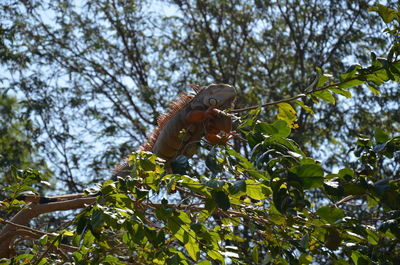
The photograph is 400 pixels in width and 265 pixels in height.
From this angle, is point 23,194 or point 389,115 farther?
point 389,115

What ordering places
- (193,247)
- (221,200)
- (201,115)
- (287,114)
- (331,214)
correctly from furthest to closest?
(201,115) < (287,114) < (193,247) < (221,200) < (331,214)

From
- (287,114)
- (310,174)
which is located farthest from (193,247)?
(287,114)

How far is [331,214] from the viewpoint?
2516mm

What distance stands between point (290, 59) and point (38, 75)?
13.4 feet

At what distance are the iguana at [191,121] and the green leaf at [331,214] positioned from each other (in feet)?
4.75

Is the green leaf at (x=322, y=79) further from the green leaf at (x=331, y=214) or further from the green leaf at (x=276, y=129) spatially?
the green leaf at (x=331, y=214)

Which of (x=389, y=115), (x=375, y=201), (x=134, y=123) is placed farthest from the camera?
(x=134, y=123)

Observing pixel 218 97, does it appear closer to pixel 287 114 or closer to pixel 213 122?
pixel 213 122

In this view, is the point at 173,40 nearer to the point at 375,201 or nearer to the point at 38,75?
the point at 38,75

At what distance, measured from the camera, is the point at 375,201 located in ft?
8.57

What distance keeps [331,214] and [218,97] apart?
1.90 m

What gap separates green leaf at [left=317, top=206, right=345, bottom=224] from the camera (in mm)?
2500

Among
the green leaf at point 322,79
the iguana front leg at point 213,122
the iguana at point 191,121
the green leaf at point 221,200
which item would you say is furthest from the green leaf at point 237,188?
the iguana at point 191,121

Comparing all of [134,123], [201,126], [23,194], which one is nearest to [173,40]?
[134,123]
